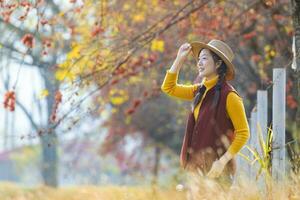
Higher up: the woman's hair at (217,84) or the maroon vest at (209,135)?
the woman's hair at (217,84)

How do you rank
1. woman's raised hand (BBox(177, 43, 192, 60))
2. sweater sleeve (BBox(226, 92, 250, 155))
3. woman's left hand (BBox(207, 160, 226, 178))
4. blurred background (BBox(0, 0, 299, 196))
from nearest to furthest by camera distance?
woman's left hand (BBox(207, 160, 226, 178)), sweater sleeve (BBox(226, 92, 250, 155)), woman's raised hand (BBox(177, 43, 192, 60)), blurred background (BBox(0, 0, 299, 196))

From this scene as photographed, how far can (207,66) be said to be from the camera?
7.23 meters

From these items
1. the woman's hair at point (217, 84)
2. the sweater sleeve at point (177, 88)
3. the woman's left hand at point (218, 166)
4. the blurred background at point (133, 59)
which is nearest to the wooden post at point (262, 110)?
the blurred background at point (133, 59)

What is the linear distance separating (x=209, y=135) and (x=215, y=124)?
3.7 inches

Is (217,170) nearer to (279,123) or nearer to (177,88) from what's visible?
(177,88)

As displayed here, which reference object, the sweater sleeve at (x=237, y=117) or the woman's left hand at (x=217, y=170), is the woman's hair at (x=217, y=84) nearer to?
the sweater sleeve at (x=237, y=117)

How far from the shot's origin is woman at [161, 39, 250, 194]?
6.94 meters

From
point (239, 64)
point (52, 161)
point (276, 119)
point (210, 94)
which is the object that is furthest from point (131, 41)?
point (52, 161)

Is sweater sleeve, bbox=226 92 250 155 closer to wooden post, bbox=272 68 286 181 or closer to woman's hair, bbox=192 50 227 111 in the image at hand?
woman's hair, bbox=192 50 227 111

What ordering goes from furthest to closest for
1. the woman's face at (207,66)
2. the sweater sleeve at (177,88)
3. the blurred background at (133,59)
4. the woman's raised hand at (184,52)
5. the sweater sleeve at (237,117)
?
1. the blurred background at (133,59)
2. the sweater sleeve at (177,88)
3. the woman's raised hand at (184,52)
4. the woman's face at (207,66)
5. the sweater sleeve at (237,117)

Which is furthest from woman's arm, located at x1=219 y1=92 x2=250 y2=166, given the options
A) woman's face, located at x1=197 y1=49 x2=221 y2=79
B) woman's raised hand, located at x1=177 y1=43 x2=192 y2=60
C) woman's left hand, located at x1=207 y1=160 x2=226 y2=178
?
woman's raised hand, located at x1=177 y1=43 x2=192 y2=60

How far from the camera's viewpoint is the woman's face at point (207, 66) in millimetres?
7219

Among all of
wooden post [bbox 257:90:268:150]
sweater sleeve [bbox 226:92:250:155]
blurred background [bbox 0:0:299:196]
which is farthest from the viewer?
blurred background [bbox 0:0:299:196]

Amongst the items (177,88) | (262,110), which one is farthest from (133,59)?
(177,88)
